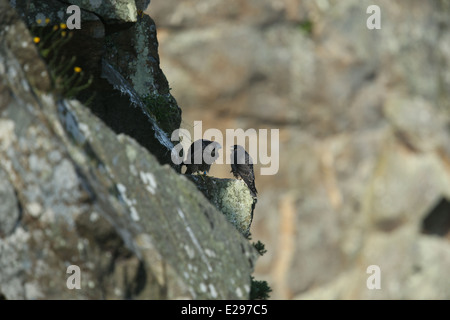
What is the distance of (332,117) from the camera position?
1620 inches

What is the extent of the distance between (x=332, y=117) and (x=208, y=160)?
28.1 meters

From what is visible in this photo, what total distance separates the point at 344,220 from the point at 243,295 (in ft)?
115

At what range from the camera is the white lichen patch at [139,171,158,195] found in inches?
286

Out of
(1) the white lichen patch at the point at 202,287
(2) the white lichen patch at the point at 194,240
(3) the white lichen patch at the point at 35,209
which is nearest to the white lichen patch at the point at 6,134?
(3) the white lichen patch at the point at 35,209

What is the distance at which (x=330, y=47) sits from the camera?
4153 centimetres

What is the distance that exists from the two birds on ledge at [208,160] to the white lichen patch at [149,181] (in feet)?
21.2

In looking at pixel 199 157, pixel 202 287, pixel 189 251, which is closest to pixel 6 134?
pixel 189 251

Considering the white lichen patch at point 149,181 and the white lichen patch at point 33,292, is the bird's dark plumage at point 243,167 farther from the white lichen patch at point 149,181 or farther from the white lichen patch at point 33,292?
the white lichen patch at point 33,292

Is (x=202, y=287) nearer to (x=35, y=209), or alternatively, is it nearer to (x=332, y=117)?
(x=35, y=209)

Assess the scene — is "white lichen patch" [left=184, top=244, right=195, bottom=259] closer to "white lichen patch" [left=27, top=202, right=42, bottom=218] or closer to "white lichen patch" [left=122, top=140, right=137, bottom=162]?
"white lichen patch" [left=122, top=140, right=137, bottom=162]

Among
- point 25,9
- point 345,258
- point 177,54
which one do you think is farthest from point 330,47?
point 25,9

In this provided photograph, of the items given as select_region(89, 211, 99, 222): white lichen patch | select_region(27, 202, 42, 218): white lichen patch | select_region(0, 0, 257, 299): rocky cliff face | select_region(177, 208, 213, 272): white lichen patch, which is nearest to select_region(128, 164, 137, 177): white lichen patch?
select_region(0, 0, 257, 299): rocky cliff face

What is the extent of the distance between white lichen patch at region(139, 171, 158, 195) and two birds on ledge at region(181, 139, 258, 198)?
6.48m

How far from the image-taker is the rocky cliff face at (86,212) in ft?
20.0
